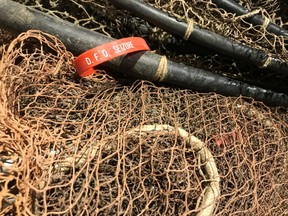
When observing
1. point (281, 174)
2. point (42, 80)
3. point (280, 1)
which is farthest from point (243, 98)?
point (42, 80)

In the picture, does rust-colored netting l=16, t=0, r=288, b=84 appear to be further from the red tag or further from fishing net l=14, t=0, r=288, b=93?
the red tag

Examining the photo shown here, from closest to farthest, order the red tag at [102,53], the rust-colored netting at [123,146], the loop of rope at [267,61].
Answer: the rust-colored netting at [123,146] < the red tag at [102,53] < the loop of rope at [267,61]

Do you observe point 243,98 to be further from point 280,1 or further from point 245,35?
point 280,1

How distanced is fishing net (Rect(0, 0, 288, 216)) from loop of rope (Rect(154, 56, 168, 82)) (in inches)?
1.8

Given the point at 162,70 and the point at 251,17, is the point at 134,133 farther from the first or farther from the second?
the point at 251,17

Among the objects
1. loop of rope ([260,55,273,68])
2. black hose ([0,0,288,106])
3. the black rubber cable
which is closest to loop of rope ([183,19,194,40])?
the black rubber cable

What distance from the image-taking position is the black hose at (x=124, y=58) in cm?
131

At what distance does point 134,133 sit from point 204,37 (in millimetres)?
438

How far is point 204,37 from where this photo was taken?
4.52 feet

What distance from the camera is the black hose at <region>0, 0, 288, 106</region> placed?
131 centimetres

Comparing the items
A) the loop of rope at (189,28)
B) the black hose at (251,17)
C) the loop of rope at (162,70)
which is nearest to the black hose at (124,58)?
the loop of rope at (162,70)

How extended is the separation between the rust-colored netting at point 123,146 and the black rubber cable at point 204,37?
0.16m

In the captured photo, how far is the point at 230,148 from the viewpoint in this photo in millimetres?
1308

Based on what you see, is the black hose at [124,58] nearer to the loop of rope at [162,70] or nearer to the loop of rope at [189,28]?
the loop of rope at [162,70]
